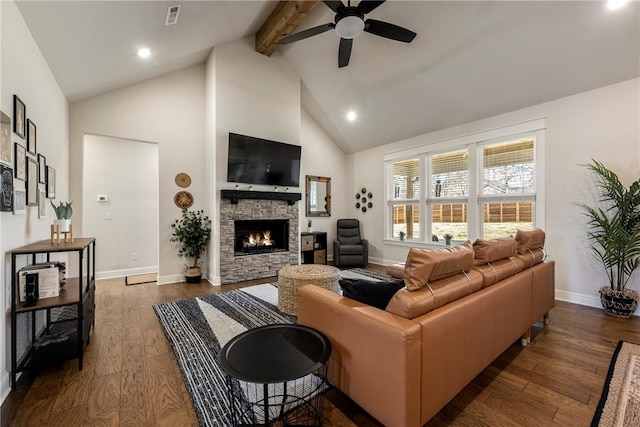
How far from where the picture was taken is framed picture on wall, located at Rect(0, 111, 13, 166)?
5.63ft

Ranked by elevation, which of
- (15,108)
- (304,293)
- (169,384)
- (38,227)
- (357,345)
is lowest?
(169,384)

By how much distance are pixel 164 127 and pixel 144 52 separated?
1283 millimetres

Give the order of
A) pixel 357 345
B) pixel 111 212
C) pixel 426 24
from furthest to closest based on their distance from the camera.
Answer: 1. pixel 111 212
2. pixel 426 24
3. pixel 357 345

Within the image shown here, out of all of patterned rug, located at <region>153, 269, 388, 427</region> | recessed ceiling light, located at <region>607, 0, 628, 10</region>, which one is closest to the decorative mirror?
patterned rug, located at <region>153, 269, 388, 427</region>

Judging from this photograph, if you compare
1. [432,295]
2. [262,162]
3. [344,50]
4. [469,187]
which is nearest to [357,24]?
[344,50]

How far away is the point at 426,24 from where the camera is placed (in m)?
3.46

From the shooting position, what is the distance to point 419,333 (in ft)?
4.06

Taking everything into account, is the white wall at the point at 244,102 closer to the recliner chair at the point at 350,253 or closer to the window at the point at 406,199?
the recliner chair at the point at 350,253

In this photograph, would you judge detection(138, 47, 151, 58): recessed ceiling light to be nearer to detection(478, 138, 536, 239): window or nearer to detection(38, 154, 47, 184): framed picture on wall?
detection(38, 154, 47, 184): framed picture on wall

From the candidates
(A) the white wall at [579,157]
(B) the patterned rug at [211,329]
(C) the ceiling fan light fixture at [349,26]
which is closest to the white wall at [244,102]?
(B) the patterned rug at [211,329]

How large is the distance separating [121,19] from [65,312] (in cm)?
314

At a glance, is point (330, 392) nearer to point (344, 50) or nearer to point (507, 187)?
point (344, 50)

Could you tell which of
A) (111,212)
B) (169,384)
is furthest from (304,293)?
(111,212)

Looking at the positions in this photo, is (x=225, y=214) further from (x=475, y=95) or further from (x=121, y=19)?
(x=475, y=95)
